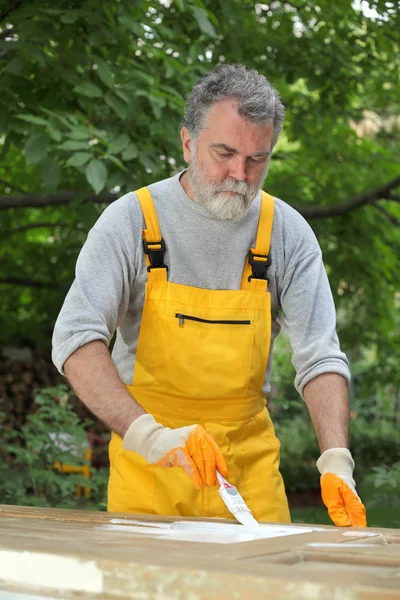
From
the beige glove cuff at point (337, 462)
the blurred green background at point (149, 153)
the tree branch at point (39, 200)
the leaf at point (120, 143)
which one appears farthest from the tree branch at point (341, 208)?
the beige glove cuff at point (337, 462)

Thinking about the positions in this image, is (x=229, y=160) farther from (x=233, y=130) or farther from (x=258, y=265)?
(x=258, y=265)

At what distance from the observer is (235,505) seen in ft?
6.68

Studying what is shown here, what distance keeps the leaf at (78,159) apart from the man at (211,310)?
3.91 feet

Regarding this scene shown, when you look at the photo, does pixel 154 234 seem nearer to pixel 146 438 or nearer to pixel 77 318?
pixel 77 318

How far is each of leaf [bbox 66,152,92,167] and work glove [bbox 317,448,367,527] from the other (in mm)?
1903

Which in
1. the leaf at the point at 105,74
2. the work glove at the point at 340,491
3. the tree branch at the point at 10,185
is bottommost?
the work glove at the point at 340,491

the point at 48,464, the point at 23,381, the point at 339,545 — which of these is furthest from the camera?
the point at 23,381

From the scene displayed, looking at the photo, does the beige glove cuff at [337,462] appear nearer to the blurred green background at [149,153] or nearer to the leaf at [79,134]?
the blurred green background at [149,153]

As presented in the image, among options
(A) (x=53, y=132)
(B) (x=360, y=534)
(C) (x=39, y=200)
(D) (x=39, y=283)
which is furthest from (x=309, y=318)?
(D) (x=39, y=283)

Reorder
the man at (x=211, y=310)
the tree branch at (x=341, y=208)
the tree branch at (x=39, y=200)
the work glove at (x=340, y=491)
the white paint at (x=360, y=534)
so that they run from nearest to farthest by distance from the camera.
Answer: the white paint at (x=360, y=534), the work glove at (x=340, y=491), the man at (x=211, y=310), the tree branch at (x=39, y=200), the tree branch at (x=341, y=208)

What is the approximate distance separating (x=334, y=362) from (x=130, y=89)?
220 cm

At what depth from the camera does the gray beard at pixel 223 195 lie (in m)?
2.57

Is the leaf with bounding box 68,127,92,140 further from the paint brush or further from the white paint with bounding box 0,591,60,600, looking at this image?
the white paint with bounding box 0,591,60,600

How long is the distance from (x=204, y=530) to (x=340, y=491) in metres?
0.72
